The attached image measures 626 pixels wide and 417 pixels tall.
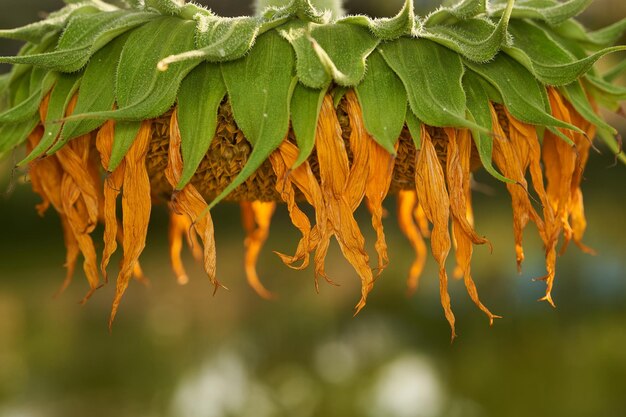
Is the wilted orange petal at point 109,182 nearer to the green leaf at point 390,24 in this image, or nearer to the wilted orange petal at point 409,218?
the green leaf at point 390,24

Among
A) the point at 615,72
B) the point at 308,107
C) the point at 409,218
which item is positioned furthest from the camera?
the point at 409,218

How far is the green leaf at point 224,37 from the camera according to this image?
0.43 metres

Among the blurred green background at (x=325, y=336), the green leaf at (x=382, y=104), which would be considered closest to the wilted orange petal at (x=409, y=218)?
the green leaf at (x=382, y=104)

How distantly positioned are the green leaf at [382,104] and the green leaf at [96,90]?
0.14 meters

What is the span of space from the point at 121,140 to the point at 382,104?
5.7 inches

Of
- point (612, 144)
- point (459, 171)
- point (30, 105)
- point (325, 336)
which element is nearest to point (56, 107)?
point (30, 105)

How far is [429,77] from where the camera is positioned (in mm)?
445

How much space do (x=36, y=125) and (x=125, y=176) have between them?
0.23 ft

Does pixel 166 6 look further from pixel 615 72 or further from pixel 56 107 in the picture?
pixel 615 72

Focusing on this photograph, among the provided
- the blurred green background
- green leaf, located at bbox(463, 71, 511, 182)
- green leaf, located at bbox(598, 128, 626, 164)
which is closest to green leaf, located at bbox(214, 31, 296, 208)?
green leaf, located at bbox(463, 71, 511, 182)

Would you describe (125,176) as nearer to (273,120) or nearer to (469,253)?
(273,120)

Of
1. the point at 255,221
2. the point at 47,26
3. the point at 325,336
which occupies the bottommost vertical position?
the point at 325,336

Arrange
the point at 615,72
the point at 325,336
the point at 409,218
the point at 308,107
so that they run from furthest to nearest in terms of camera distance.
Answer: the point at 325,336 < the point at 409,218 < the point at 615,72 < the point at 308,107

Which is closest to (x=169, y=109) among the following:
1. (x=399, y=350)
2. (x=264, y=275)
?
(x=264, y=275)
